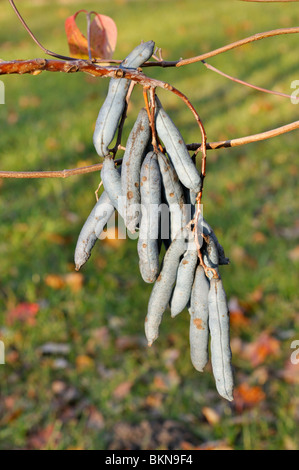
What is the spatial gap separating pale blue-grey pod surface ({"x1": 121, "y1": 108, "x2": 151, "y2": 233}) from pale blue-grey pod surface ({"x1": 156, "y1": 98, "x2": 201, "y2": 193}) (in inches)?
0.9

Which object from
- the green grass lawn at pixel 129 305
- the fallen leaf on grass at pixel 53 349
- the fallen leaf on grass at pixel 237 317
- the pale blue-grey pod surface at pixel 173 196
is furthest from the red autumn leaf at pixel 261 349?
the pale blue-grey pod surface at pixel 173 196

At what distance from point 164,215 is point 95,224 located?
12 centimetres

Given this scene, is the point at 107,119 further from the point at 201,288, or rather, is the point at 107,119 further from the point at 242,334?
the point at 242,334

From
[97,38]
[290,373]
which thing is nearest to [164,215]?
[97,38]

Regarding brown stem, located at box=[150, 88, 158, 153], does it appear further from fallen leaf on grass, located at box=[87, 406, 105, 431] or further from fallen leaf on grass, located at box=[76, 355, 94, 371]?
fallen leaf on grass, located at box=[76, 355, 94, 371]

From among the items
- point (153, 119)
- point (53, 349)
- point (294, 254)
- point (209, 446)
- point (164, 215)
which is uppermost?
point (294, 254)

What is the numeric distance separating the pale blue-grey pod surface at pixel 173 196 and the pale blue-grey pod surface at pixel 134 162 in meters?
0.03

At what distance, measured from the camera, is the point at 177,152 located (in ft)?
2.64

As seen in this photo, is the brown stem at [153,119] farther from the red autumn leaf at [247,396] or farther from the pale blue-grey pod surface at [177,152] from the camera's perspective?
the red autumn leaf at [247,396]

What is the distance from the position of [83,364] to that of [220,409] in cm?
63

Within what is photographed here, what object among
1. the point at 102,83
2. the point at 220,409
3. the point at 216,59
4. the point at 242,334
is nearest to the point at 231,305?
the point at 242,334

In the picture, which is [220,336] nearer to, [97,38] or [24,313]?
[97,38]

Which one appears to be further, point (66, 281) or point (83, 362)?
point (66, 281)

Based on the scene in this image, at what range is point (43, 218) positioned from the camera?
3.39m
